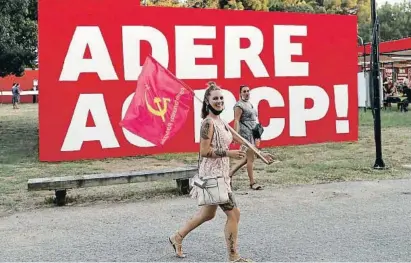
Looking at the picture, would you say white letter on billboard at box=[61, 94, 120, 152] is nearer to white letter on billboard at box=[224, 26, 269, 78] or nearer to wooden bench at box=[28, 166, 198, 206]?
white letter on billboard at box=[224, 26, 269, 78]

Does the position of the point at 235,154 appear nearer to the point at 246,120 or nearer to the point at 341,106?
the point at 246,120

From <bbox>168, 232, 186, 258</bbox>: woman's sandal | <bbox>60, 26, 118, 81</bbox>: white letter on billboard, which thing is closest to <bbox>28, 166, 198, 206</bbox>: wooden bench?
<bbox>168, 232, 186, 258</bbox>: woman's sandal

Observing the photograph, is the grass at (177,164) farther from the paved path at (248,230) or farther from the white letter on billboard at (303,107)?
the paved path at (248,230)

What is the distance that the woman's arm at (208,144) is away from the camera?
16.5 ft

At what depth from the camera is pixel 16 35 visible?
2170 cm

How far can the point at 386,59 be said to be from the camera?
3300 centimetres

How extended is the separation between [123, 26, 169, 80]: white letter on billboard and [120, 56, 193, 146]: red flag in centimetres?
416

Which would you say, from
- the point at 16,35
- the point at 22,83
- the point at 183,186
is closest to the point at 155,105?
the point at 183,186

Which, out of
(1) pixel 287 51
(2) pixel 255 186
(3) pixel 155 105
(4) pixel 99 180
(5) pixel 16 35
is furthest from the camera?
(5) pixel 16 35

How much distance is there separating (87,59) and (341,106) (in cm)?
728

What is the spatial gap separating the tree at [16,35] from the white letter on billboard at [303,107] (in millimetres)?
11107

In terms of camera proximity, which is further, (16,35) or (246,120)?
(16,35)

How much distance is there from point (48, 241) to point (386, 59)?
3024 cm

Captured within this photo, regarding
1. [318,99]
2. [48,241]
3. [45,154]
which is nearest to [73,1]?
[45,154]
